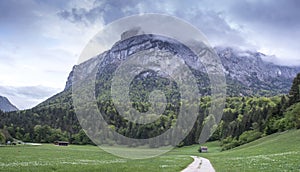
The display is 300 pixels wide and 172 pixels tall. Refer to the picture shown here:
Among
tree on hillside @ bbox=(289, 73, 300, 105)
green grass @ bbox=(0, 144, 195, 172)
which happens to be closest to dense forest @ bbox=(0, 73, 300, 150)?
tree on hillside @ bbox=(289, 73, 300, 105)

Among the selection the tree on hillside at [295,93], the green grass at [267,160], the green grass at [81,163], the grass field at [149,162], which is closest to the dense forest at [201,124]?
the tree on hillside at [295,93]

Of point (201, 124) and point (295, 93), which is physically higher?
point (295, 93)

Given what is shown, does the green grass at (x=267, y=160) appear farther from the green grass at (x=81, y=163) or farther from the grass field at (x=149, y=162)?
the green grass at (x=81, y=163)

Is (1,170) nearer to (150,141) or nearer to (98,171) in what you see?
(98,171)

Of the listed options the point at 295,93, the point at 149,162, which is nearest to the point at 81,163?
the point at 149,162

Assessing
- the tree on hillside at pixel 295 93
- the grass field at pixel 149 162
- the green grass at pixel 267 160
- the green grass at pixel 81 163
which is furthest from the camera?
the tree on hillside at pixel 295 93

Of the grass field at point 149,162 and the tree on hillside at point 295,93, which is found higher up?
the tree on hillside at point 295,93

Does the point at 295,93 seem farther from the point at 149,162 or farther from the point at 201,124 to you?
the point at 149,162

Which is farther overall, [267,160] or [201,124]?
[201,124]

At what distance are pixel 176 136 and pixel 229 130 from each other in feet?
69.1

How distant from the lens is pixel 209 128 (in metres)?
154

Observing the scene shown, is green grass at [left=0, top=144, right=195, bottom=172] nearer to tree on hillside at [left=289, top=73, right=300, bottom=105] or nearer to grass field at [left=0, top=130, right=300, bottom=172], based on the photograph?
grass field at [left=0, top=130, right=300, bottom=172]

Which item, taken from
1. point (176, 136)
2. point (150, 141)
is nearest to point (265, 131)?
point (176, 136)

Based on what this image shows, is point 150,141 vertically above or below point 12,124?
below
